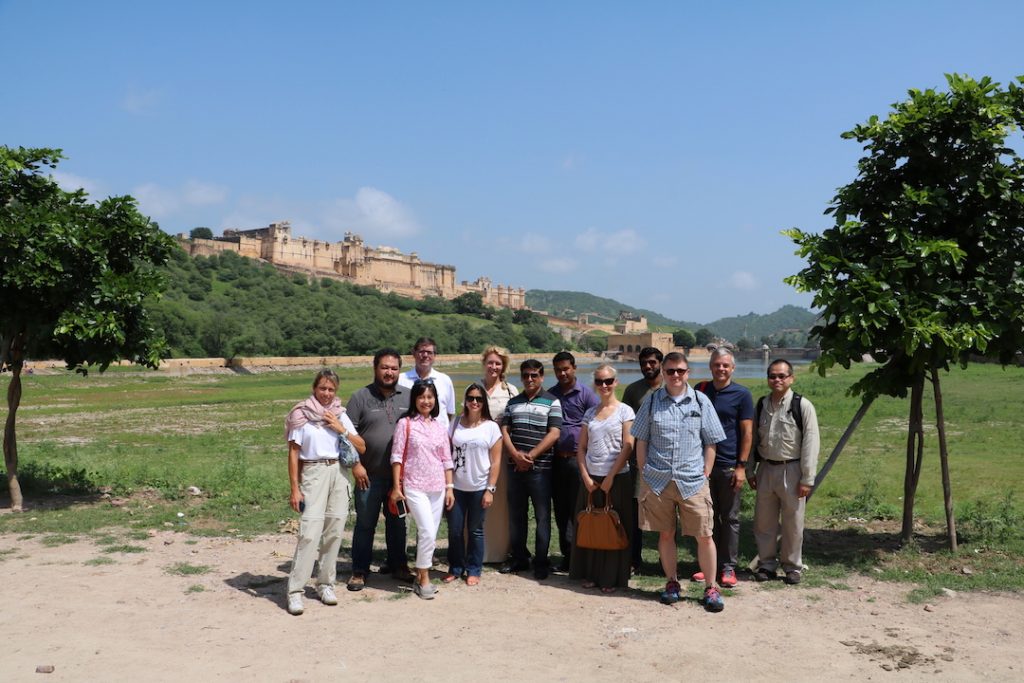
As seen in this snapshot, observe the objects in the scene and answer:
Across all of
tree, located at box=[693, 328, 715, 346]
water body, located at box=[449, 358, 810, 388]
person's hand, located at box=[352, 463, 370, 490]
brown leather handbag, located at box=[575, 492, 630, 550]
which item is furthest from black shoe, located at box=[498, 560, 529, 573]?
tree, located at box=[693, 328, 715, 346]

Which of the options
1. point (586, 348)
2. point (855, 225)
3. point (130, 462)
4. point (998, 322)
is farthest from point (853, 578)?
point (586, 348)

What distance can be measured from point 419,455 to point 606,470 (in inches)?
59.1

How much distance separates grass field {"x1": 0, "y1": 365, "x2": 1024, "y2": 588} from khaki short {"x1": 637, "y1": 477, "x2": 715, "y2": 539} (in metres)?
1.65

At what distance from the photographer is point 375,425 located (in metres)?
6.60

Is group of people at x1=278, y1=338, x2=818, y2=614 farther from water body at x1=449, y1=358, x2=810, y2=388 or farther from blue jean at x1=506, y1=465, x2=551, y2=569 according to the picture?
water body at x1=449, y1=358, x2=810, y2=388

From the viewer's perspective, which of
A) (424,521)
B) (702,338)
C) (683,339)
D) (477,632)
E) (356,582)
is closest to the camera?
(477,632)

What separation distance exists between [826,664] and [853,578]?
214cm

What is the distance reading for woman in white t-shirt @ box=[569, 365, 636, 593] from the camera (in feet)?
20.9

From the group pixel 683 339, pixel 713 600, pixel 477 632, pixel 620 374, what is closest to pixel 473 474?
→ pixel 477 632

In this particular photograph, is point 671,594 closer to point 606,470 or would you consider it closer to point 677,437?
point 606,470

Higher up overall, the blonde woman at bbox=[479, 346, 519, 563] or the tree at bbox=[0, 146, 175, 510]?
the tree at bbox=[0, 146, 175, 510]

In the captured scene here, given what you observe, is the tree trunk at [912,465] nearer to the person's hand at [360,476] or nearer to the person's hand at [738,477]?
the person's hand at [738,477]

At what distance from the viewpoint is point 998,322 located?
7.12 meters

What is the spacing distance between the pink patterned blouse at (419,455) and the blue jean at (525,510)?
0.84 m
